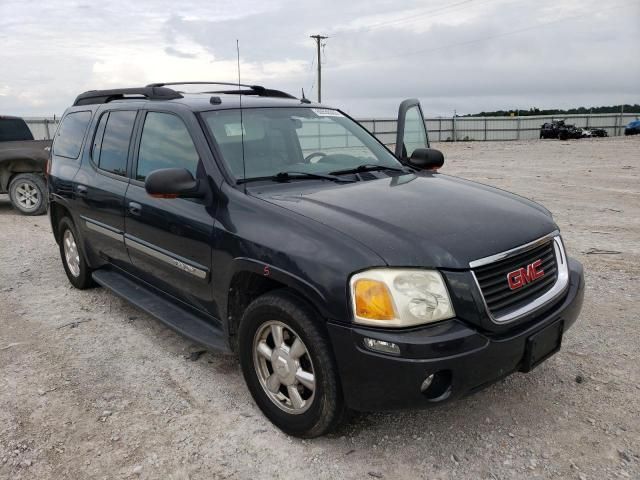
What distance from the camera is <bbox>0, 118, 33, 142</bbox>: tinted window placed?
32.6 ft

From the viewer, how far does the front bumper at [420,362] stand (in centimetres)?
232

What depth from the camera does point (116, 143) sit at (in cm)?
434

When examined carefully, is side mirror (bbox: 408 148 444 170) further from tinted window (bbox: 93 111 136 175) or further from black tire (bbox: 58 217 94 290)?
black tire (bbox: 58 217 94 290)

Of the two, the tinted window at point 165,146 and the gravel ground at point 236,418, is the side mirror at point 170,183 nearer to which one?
the tinted window at point 165,146

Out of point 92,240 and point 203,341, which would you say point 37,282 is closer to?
point 92,240

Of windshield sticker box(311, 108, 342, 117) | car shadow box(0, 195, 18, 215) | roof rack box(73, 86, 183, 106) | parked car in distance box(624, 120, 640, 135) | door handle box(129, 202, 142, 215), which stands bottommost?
car shadow box(0, 195, 18, 215)

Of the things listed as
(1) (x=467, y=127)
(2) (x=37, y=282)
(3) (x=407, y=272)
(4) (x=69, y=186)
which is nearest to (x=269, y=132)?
(3) (x=407, y=272)

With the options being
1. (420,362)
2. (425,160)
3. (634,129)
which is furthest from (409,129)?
(634,129)

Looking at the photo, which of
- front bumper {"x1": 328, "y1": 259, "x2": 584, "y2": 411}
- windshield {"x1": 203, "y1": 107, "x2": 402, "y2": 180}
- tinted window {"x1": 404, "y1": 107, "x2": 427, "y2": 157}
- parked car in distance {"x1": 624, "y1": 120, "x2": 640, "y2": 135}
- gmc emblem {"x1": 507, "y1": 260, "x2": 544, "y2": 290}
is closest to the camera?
front bumper {"x1": 328, "y1": 259, "x2": 584, "y2": 411}

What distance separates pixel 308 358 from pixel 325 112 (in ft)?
7.45

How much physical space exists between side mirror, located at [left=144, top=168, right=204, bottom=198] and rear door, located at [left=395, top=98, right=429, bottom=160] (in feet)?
8.05

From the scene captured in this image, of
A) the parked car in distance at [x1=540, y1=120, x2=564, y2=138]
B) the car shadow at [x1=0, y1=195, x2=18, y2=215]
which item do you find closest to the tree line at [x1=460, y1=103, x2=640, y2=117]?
the parked car in distance at [x1=540, y1=120, x2=564, y2=138]

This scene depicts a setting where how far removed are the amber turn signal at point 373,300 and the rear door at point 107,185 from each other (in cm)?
236

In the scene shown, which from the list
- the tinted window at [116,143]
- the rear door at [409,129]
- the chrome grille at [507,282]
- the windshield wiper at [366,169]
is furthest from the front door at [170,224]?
the rear door at [409,129]
